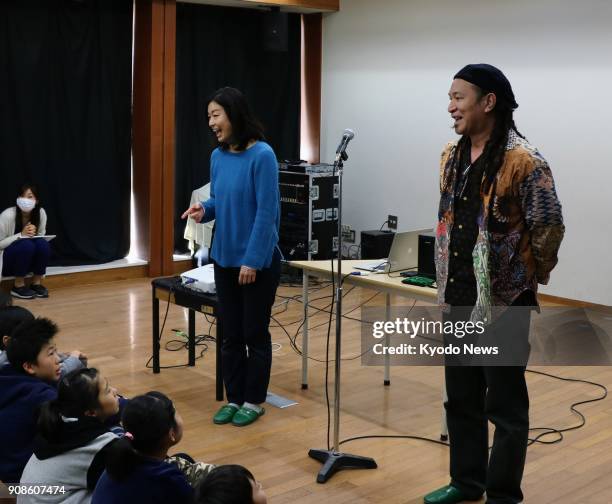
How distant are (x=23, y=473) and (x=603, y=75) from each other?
5.13 meters

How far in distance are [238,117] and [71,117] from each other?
3.89 metres

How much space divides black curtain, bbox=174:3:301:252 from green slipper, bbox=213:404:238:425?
3.95 metres

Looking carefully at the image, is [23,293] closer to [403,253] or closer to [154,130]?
[154,130]

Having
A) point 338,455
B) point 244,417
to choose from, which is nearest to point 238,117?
point 244,417

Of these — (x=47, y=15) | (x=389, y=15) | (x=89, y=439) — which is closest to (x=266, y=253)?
(x=89, y=439)

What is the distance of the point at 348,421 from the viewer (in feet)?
13.7

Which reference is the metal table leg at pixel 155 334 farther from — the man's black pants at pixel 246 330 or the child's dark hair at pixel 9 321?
the child's dark hair at pixel 9 321

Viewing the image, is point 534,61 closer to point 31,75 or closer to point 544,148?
point 544,148

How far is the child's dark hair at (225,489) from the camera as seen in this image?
75.0 inches

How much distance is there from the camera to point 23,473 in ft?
8.63

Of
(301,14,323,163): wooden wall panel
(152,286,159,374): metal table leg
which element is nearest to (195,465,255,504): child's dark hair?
(152,286,159,374): metal table leg

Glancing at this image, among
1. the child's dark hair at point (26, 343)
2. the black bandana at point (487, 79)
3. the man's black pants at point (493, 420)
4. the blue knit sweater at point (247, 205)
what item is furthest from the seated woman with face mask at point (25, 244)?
the black bandana at point (487, 79)

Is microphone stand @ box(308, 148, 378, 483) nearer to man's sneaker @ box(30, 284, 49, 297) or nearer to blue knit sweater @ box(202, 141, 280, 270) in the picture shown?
blue knit sweater @ box(202, 141, 280, 270)

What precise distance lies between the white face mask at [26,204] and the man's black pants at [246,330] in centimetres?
315
